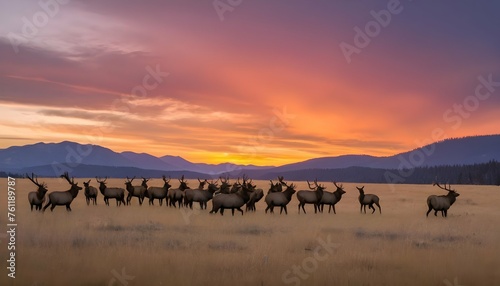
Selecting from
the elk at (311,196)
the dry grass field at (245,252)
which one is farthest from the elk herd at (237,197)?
the dry grass field at (245,252)

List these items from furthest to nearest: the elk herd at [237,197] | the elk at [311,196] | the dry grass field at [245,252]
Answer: the elk at [311,196]
the elk herd at [237,197]
the dry grass field at [245,252]

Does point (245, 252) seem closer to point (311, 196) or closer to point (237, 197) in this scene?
point (237, 197)

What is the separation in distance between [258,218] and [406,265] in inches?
506

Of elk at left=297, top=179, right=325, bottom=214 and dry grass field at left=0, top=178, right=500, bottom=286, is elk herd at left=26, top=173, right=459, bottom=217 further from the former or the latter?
dry grass field at left=0, top=178, right=500, bottom=286

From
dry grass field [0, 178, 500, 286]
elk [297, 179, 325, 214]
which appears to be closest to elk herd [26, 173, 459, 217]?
elk [297, 179, 325, 214]

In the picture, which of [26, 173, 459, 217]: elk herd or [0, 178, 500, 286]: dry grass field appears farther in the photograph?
[26, 173, 459, 217]: elk herd

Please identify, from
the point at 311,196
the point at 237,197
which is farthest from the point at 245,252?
the point at 311,196

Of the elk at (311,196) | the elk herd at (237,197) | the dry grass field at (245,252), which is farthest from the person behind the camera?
the elk at (311,196)

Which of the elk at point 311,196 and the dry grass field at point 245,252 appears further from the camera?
the elk at point 311,196

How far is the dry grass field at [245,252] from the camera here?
11625 millimetres

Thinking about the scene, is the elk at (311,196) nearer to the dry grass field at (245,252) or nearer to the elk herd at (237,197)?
the elk herd at (237,197)

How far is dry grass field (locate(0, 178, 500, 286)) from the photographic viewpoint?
11625mm

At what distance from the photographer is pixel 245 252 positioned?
15.2m

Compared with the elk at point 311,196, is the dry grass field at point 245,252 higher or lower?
lower
